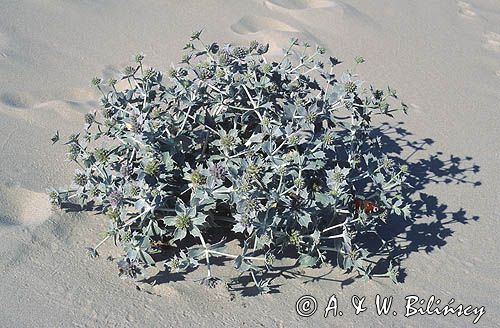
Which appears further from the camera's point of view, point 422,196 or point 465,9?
point 465,9

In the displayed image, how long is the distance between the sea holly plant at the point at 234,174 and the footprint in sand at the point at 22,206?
0.13 meters

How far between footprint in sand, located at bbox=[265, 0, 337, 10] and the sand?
0.02 m

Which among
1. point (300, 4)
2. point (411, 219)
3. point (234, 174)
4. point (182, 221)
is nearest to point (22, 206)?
point (182, 221)

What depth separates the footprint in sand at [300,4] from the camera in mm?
6117

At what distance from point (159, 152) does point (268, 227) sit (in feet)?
1.87

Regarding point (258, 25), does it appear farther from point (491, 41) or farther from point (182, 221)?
point (182, 221)

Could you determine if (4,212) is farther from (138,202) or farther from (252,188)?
(252,188)

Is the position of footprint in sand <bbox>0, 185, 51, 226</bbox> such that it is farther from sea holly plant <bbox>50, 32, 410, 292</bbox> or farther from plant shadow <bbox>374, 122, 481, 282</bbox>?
plant shadow <bbox>374, 122, 481, 282</bbox>

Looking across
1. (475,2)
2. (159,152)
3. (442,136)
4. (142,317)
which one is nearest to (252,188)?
(159,152)

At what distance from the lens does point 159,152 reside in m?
2.77

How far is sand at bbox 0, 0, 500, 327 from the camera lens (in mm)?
2777

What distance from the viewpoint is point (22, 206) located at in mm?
3242

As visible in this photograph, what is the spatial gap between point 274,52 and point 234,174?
9.17 ft

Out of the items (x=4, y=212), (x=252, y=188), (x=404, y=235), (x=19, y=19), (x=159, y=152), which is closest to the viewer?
(x=252, y=188)
